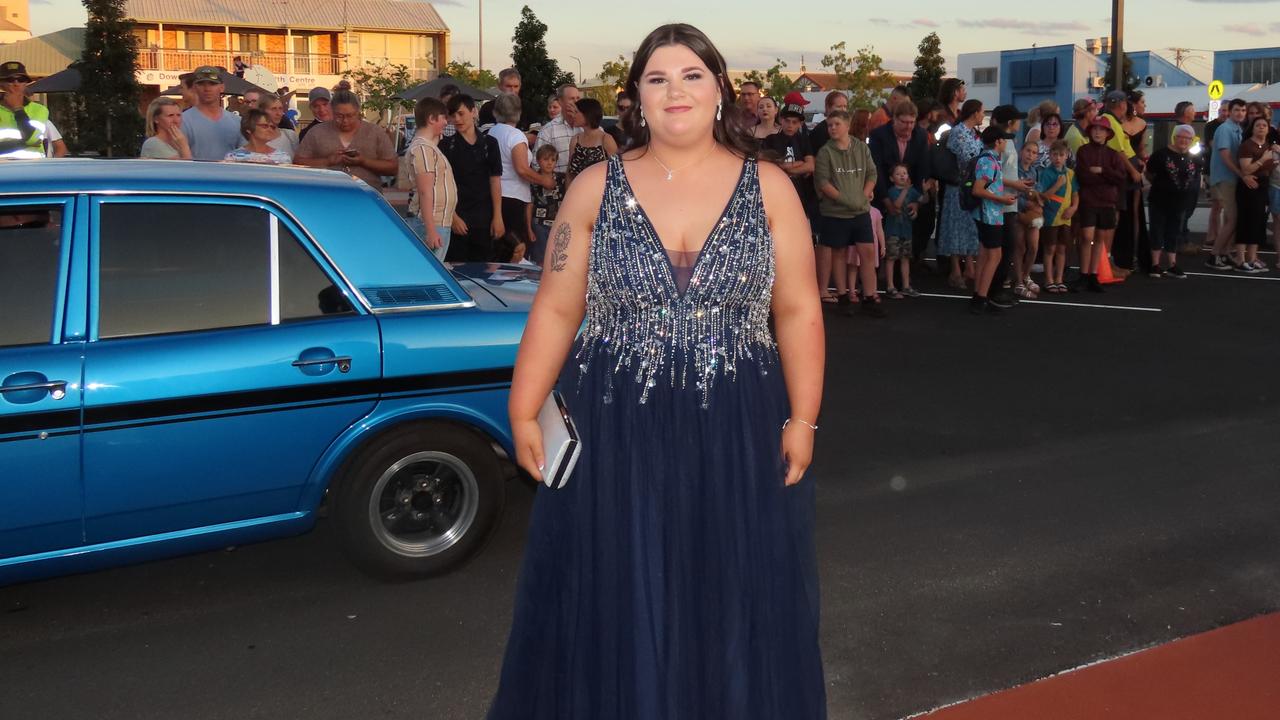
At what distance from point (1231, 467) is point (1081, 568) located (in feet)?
6.48

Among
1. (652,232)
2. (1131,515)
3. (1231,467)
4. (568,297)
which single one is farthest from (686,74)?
(1231,467)

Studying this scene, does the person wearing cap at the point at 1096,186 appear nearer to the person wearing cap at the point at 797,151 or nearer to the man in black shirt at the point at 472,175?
the person wearing cap at the point at 797,151

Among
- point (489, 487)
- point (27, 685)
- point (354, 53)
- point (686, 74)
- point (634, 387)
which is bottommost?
point (27, 685)

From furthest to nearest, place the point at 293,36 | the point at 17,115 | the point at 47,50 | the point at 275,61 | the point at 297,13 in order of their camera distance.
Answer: the point at 293,36, the point at 297,13, the point at 275,61, the point at 47,50, the point at 17,115

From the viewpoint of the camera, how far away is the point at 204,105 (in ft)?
29.6

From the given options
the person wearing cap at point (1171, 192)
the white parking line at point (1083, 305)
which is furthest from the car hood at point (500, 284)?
the person wearing cap at point (1171, 192)

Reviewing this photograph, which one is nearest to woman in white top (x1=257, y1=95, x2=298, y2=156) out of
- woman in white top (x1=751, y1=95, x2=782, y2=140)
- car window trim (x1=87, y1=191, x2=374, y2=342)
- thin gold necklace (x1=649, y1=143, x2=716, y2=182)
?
car window trim (x1=87, y1=191, x2=374, y2=342)

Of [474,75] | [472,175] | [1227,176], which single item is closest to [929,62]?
[474,75]

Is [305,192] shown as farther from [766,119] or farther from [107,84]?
[107,84]

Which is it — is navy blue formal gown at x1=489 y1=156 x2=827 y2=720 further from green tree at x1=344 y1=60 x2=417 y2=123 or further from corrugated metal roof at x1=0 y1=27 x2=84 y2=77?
corrugated metal roof at x1=0 y1=27 x2=84 y2=77

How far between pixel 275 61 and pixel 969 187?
62793 millimetres

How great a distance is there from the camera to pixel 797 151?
12.5m

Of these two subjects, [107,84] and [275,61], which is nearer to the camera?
[107,84]

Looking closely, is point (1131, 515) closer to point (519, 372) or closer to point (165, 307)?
point (519, 372)
